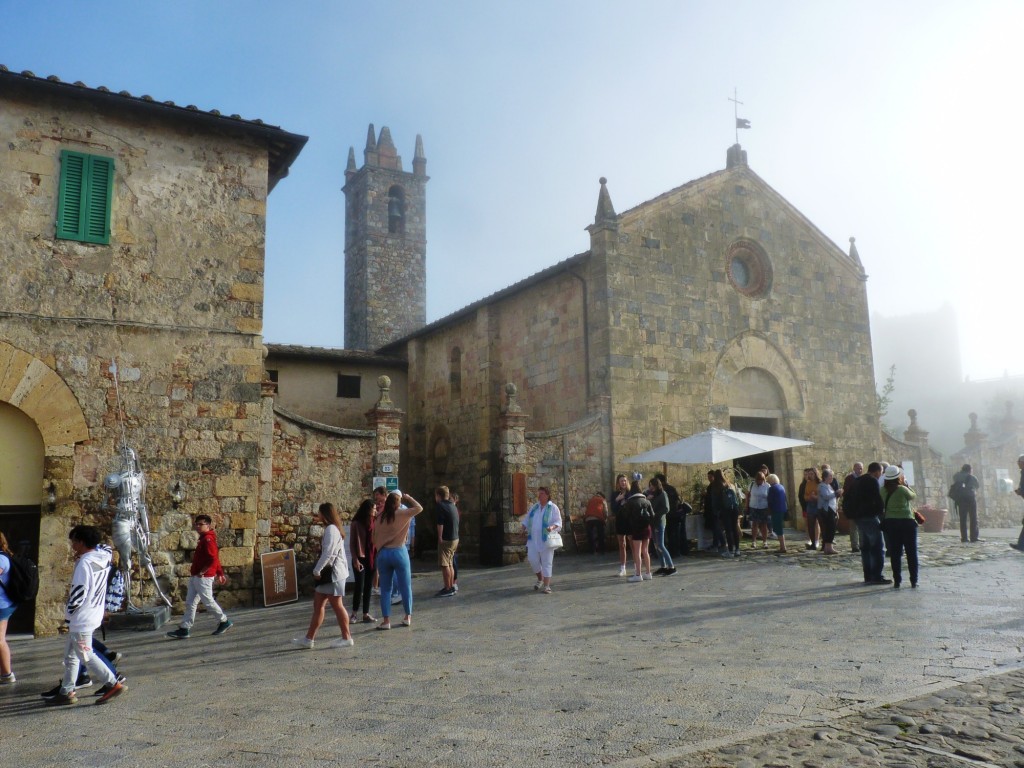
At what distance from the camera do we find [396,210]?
34.7m

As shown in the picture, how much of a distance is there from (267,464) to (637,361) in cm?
810

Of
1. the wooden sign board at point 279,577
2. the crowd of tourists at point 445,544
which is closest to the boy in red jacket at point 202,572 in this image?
the crowd of tourists at point 445,544

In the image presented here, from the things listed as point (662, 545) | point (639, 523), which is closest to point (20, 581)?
point (639, 523)

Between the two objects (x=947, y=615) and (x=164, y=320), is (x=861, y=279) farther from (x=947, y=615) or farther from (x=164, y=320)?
(x=164, y=320)

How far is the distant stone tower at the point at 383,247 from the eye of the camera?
1289 inches

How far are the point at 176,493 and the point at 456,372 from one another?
35.9 ft

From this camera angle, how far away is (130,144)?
11.4 m

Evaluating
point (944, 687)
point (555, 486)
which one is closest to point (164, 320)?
point (555, 486)

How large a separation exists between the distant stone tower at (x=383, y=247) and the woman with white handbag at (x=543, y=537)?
21734mm

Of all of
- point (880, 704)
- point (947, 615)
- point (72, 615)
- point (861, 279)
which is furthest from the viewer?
point (861, 279)

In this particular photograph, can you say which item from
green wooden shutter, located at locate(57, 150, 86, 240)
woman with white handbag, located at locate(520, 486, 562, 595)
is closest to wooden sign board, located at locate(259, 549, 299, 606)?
woman with white handbag, located at locate(520, 486, 562, 595)

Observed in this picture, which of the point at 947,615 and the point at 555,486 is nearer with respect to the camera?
the point at 947,615

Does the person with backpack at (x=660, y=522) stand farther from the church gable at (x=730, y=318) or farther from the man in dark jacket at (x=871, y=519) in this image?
the church gable at (x=730, y=318)

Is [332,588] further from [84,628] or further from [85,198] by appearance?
[85,198]
